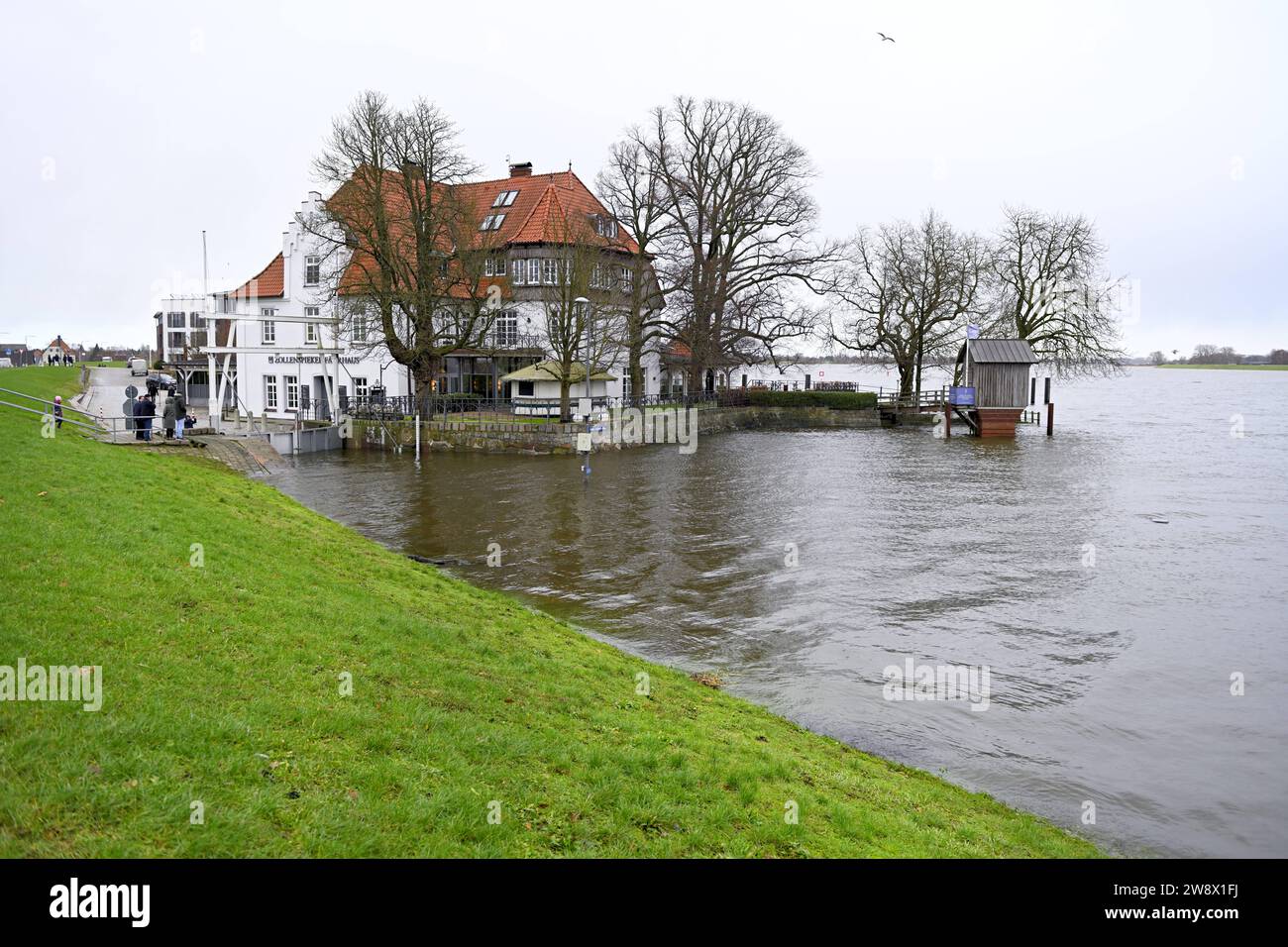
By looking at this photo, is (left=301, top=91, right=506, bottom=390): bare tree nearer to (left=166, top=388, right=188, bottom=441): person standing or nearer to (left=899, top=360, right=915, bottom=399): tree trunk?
(left=166, top=388, right=188, bottom=441): person standing

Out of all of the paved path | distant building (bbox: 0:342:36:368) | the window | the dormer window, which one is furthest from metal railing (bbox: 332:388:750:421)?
distant building (bbox: 0:342:36:368)

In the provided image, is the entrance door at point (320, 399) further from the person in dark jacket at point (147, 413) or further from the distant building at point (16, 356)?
the distant building at point (16, 356)

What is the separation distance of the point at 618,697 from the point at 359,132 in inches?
1475

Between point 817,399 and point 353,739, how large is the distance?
60.2m

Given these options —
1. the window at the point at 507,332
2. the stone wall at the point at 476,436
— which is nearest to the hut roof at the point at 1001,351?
the stone wall at the point at 476,436

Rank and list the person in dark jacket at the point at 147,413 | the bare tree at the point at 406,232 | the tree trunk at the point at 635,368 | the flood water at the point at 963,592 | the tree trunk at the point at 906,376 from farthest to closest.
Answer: the tree trunk at the point at 906,376, the tree trunk at the point at 635,368, the bare tree at the point at 406,232, the person in dark jacket at the point at 147,413, the flood water at the point at 963,592

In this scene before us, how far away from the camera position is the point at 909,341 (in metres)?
62.8

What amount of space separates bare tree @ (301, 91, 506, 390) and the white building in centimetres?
424

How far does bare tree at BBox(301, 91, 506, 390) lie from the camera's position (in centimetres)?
3966

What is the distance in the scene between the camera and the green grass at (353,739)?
528 centimetres

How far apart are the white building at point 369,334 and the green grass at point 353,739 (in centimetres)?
3647

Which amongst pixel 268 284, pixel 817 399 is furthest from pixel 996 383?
pixel 268 284
